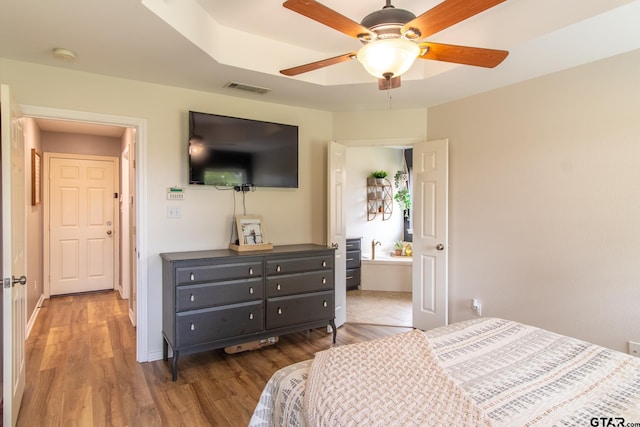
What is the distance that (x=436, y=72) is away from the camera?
2.81 meters

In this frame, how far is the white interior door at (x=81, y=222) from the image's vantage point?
5020mm

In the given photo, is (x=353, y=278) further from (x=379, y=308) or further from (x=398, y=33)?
(x=398, y=33)

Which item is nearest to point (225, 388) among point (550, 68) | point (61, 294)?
point (550, 68)

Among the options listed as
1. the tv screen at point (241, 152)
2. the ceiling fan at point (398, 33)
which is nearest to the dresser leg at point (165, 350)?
the tv screen at point (241, 152)

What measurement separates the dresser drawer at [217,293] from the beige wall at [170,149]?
0.54 m

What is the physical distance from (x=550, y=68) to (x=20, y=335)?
13.4 ft

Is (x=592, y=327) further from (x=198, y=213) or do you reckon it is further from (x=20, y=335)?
(x=20, y=335)

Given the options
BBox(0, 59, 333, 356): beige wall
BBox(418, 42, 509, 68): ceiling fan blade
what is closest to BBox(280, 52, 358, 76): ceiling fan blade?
BBox(418, 42, 509, 68): ceiling fan blade

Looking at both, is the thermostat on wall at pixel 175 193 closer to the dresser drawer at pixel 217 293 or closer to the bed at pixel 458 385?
the dresser drawer at pixel 217 293

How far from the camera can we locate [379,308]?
456 centimetres

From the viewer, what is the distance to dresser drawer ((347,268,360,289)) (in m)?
5.41

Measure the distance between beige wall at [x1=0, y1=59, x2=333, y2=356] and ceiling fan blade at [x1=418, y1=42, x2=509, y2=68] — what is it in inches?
84.6

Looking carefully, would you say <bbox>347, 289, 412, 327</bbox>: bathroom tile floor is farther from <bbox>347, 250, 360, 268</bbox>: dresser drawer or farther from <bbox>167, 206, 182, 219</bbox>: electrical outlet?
<bbox>167, 206, 182, 219</bbox>: electrical outlet

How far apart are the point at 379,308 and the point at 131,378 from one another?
288 cm
